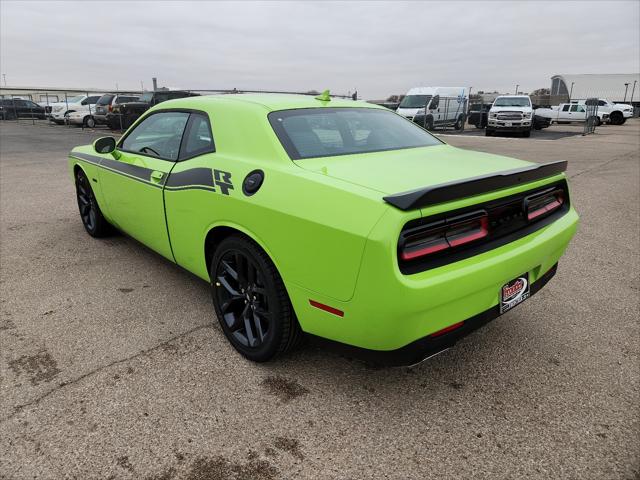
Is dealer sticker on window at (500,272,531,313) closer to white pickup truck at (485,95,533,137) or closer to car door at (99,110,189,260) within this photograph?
car door at (99,110,189,260)

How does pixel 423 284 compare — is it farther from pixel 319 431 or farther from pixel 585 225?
pixel 585 225

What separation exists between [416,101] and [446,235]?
2200 cm

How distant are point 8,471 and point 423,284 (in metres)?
1.86

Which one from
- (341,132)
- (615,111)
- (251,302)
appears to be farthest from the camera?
(615,111)

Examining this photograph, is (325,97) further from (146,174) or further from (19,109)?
(19,109)

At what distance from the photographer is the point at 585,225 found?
18.2ft

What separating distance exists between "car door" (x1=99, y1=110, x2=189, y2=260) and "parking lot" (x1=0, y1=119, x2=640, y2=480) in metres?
0.49

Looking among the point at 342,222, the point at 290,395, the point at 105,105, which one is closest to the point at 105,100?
the point at 105,105

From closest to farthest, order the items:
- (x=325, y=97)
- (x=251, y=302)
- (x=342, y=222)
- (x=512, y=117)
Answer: (x=342, y=222), (x=251, y=302), (x=325, y=97), (x=512, y=117)

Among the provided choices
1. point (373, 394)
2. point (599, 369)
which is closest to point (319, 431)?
point (373, 394)

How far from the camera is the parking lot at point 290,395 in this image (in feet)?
6.47

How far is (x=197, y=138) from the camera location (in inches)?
119

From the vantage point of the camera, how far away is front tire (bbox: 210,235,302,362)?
2391 millimetres

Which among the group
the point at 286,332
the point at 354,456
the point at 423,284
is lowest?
the point at 354,456
